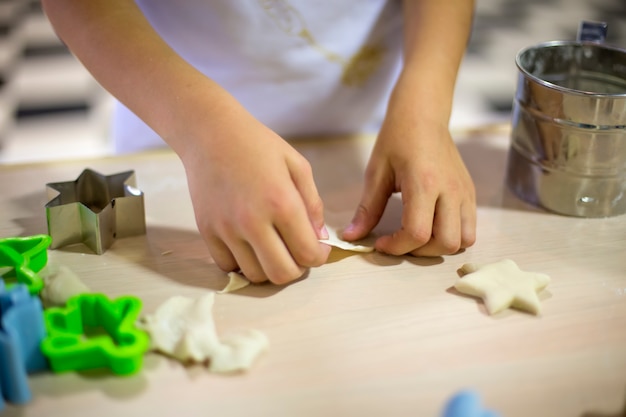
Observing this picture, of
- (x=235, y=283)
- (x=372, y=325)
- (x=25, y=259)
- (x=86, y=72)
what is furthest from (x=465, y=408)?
(x=86, y=72)

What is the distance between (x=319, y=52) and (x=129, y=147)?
28 cm

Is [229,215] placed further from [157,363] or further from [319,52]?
[319,52]

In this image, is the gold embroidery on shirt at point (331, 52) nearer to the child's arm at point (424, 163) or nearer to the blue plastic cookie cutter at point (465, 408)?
the child's arm at point (424, 163)

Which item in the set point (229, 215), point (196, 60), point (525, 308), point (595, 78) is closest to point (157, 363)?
point (229, 215)

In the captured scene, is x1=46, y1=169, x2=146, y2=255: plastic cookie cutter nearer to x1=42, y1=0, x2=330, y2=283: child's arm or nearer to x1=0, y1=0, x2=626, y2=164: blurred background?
x1=42, y1=0, x2=330, y2=283: child's arm

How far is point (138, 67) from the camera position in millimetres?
661

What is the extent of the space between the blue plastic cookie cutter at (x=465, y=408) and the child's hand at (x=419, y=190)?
0.21 meters

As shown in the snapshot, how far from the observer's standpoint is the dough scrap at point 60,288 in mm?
562

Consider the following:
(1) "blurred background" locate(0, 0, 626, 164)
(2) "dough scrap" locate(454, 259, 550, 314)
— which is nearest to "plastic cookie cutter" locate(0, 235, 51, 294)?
(2) "dough scrap" locate(454, 259, 550, 314)

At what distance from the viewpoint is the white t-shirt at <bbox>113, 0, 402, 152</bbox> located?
0.82 meters

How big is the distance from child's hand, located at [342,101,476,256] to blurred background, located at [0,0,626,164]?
2.44ft

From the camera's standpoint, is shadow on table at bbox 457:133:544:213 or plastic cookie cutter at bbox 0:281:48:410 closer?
plastic cookie cutter at bbox 0:281:48:410

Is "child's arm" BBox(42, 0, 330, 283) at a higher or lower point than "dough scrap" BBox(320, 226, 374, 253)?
higher

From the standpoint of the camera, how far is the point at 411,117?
27.6 inches
